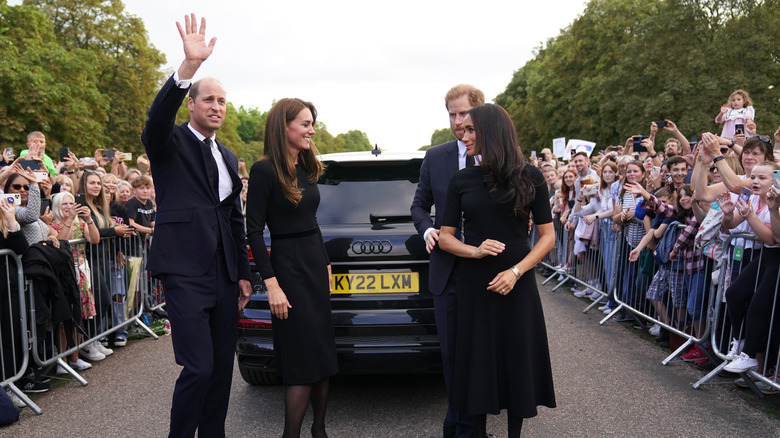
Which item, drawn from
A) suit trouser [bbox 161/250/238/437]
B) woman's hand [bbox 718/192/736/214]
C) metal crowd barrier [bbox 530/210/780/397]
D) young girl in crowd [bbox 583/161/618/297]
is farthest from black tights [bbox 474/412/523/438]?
young girl in crowd [bbox 583/161/618/297]

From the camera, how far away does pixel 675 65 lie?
33.7 metres

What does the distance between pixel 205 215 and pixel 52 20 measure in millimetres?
43618

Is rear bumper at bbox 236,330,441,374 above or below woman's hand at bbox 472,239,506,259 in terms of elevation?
below

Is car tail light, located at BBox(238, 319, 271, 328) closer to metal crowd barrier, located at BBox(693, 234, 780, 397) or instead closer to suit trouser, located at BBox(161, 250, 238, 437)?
suit trouser, located at BBox(161, 250, 238, 437)

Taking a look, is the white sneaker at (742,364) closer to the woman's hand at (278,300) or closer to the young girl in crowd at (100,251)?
the woman's hand at (278,300)

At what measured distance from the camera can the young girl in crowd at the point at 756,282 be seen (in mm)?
5184

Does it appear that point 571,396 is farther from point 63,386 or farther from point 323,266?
point 63,386

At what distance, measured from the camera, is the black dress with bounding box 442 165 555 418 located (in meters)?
3.55

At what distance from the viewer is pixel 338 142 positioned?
171000 mm

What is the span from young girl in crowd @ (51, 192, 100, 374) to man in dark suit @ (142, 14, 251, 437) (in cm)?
330

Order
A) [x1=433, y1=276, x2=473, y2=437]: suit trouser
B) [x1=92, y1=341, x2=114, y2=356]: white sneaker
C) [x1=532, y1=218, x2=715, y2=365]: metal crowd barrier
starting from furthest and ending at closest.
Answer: [x1=92, y1=341, x2=114, y2=356]: white sneaker
[x1=532, y1=218, x2=715, y2=365]: metal crowd barrier
[x1=433, y1=276, x2=473, y2=437]: suit trouser

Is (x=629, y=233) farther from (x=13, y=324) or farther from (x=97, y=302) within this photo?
(x=13, y=324)

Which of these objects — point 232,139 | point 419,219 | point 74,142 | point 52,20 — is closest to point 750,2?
point 74,142

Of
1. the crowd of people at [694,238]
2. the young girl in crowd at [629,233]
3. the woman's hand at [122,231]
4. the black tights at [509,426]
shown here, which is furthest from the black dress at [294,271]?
the young girl in crowd at [629,233]
